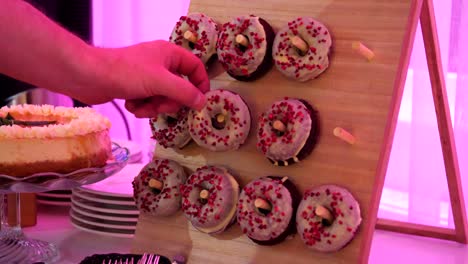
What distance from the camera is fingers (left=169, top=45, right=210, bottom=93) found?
42.7 inches

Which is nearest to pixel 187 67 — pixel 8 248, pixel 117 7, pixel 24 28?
pixel 24 28

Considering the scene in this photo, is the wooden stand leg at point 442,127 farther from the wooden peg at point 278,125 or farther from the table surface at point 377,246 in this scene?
the wooden peg at point 278,125

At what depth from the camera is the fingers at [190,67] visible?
1084 mm

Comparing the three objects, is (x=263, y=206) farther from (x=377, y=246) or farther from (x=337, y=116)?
(x=377, y=246)

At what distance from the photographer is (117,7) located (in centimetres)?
309

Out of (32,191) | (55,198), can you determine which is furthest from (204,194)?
(55,198)

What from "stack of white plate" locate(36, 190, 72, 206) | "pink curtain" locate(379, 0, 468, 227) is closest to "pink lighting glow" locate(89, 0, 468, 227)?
"pink curtain" locate(379, 0, 468, 227)

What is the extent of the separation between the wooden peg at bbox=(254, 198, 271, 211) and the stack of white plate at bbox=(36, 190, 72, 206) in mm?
678

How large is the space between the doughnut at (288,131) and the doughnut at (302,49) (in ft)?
0.17

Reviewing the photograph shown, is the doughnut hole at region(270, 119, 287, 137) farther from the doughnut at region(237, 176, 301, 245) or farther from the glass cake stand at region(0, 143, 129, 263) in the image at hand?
the glass cake stand at region(0, 143, 129, 263)

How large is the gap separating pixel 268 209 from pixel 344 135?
0.58 ft

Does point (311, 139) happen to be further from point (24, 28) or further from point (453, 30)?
point (453, 30)

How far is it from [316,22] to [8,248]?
747mm

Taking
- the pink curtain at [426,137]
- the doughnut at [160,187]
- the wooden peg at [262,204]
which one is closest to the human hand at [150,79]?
the doughnut at [160,187]
